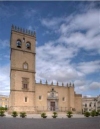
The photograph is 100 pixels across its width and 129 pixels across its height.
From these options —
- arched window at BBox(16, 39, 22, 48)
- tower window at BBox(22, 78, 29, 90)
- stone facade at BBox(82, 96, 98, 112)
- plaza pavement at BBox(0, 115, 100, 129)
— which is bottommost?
stone facade at BBox(82, 96, 98, 112)

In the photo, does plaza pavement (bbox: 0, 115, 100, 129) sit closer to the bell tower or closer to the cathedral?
the bell tower

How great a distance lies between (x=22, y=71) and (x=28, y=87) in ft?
11.2

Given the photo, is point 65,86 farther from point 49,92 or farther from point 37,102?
point 37,102

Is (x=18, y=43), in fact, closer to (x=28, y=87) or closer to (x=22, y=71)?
(x=22, y=71)

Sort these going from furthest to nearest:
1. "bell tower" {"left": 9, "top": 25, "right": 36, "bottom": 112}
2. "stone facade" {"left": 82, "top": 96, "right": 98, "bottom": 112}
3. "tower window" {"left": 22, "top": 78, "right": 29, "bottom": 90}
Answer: "stone facade" {"left": 82, "top": 96, "right": 98, "bottom": 112}
"tower window" {"left": 22, "top": 78, "right": 29, "bottom": 90}
"bell tower" {"left": 9, "top": 25, "right": 36, "bottom": 112}

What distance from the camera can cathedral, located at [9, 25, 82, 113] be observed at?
3488cm

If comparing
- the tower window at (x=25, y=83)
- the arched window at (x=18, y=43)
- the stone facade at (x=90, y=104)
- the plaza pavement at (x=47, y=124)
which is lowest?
the stone facade at (x=90, y=104)

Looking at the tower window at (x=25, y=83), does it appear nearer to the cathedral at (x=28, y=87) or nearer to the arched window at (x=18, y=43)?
the cathedral at (x=28, y=87)

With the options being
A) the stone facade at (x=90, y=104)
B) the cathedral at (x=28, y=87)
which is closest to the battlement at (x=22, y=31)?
the cathedral at (x=28, y=87)

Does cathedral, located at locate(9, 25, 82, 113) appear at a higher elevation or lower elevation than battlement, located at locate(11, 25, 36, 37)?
lower

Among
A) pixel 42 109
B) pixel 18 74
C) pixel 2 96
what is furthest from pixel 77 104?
pixel 2 96

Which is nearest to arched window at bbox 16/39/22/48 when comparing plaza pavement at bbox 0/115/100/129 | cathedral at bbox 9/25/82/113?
cathedral at bbox 9/25/82/113

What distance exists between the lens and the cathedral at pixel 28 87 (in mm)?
34875

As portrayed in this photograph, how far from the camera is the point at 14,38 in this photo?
120 ft
